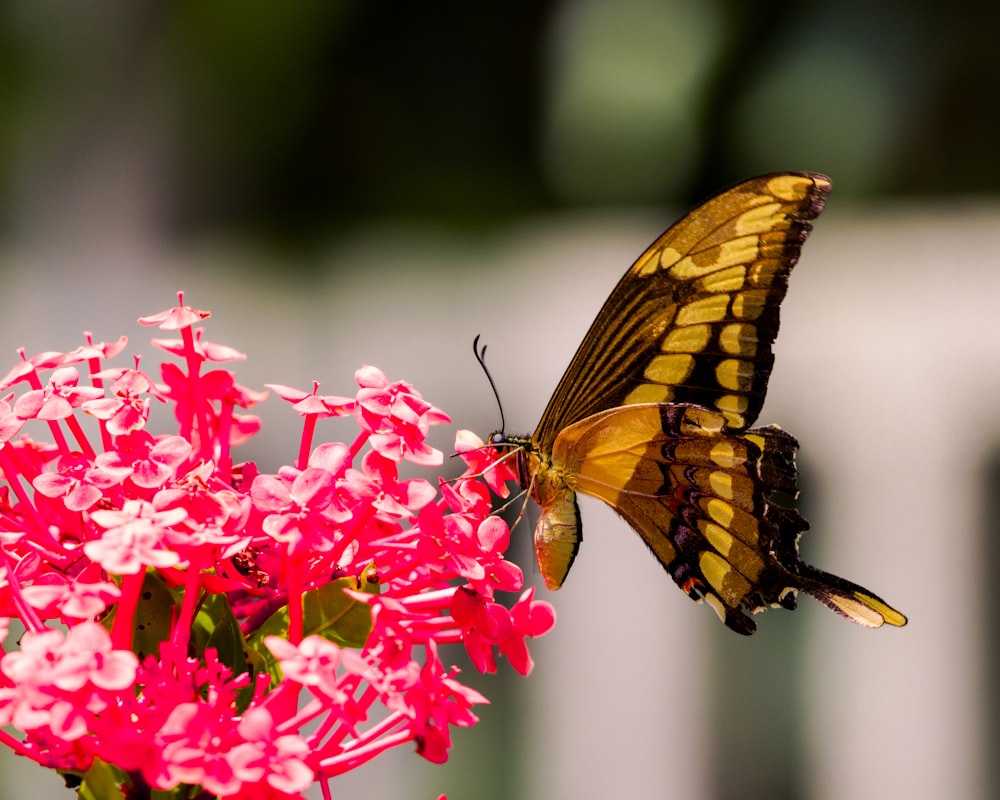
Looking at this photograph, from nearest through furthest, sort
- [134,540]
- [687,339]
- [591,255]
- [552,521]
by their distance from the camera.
Result: [134,540] < [552,521] < [687,339] < [591,255]

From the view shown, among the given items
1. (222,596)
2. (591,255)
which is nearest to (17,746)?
(222,596)

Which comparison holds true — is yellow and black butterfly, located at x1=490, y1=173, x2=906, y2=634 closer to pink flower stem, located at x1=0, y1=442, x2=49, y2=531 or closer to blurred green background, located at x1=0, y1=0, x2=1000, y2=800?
pink flower stem, located at x1=0, y1=442, x2=49, y2=531

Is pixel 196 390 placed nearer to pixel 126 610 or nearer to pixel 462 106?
pixel 126 610

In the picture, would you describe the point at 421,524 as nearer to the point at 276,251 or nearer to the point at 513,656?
the point at 513,656

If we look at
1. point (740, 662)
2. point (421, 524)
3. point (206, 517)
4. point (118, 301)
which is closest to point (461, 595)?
point (421, 524)

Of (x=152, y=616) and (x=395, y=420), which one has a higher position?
(x=395, y=420)
